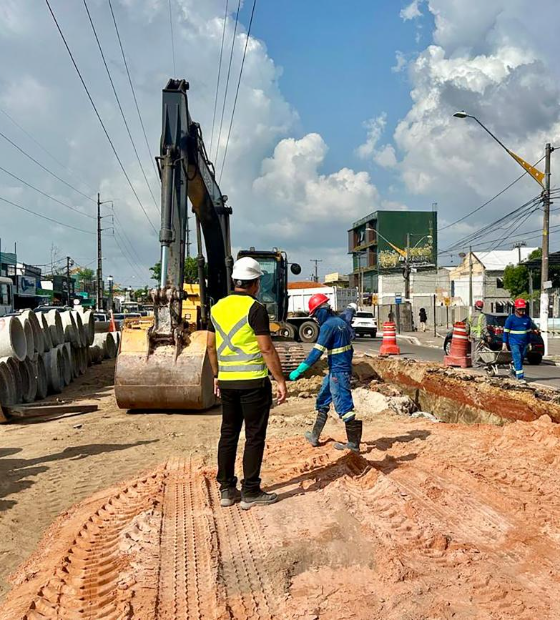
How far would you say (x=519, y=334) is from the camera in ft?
39.7

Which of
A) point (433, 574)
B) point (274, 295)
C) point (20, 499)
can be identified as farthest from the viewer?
point (274, 295)

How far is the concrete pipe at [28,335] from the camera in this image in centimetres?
1057

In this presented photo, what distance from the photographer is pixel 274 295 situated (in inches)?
818

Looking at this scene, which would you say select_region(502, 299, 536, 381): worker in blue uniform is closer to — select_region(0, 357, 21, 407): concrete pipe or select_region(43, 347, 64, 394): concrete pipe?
select_region(43, 347, 64, 394): concrete pipe

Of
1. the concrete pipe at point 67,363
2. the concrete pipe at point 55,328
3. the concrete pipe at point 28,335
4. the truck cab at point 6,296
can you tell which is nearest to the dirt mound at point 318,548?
the concrete pipe at point 28,335

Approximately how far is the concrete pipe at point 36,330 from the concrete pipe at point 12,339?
0.73 meters

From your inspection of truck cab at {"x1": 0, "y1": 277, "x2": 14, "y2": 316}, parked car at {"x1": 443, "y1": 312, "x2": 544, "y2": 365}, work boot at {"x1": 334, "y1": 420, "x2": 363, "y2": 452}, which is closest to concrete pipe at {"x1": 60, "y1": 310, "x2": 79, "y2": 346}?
work boot at {"x1": 334, "y1": 420, "x2": 363, "y2": 452}

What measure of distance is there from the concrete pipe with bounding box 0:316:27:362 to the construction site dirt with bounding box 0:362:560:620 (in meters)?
3.05

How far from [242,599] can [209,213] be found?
37.4 feet

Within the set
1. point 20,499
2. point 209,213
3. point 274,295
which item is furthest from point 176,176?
point 274,295

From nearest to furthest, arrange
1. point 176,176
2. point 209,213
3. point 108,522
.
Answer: point 108,522 → point 176,176 → point 209,213

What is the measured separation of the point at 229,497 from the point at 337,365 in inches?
90.9

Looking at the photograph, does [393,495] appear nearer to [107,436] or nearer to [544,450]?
[544,450]

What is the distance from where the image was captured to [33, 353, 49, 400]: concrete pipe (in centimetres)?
1125
